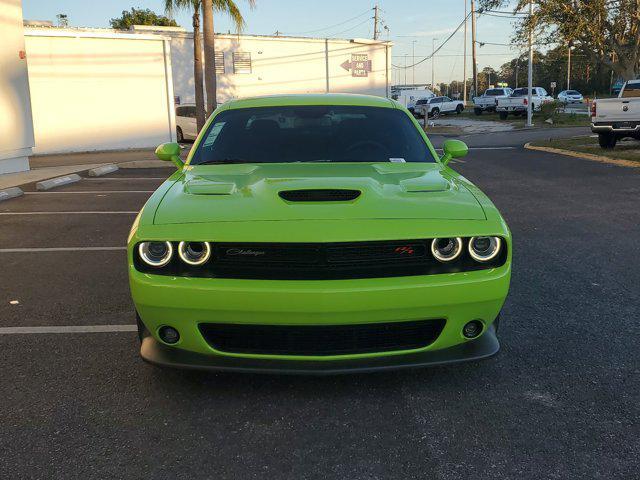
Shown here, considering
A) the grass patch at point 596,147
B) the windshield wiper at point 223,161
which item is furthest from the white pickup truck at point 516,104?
the windshield wiper at point 223,161

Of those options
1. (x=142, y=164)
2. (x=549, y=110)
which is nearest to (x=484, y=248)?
(x=142, y=164)

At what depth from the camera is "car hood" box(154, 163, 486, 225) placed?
298 cm

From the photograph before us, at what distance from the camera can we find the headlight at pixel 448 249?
2.95 metres

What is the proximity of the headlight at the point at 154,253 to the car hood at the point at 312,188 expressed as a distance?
12 centimetres

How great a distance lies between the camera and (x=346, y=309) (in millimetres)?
2801

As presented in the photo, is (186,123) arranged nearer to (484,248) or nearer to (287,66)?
(287,66)

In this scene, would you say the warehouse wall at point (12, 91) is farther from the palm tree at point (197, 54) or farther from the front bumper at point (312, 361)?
the front bumper at point (312, 361)

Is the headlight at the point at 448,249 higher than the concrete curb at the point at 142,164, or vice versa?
the headlight at the point at 448,249

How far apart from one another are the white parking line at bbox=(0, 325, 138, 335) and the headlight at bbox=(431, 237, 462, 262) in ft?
7.31

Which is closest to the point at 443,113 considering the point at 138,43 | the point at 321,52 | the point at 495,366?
the point at 321,52

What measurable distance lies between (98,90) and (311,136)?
18.2 meters

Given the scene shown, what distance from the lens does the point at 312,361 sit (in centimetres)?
291

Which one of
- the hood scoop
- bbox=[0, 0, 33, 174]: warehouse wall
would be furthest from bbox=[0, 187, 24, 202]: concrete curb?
the hood scoop

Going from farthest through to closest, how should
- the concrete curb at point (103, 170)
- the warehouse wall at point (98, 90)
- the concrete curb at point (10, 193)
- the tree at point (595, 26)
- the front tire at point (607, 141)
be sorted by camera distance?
1. the tree at point (595, 26)
2. the warehouse wall at point (98, 90)
3. the front tire at point (607, 141)
4. the concrete curb at point (103, 170)
5. the concrete curb at point (10, 193)
